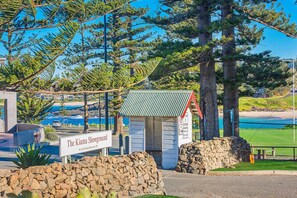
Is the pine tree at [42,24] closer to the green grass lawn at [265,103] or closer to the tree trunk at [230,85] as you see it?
the tree trunk at [230,85]

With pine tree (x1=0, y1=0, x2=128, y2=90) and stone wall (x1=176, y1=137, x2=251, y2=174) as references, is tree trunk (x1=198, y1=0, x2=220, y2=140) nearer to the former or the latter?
stone wall (x1=176, y1=137, x2=251, y2=174)

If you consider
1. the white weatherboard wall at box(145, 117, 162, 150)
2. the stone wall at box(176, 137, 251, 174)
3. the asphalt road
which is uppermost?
the white weatherboard wall at box(145, 117, 162, 150)

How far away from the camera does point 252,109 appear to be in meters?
92.0

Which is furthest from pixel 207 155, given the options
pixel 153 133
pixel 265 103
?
pixel 265 103

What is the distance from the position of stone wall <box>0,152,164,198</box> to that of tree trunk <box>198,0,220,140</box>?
386 inches

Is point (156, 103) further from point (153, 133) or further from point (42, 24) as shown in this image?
point (42, 24)

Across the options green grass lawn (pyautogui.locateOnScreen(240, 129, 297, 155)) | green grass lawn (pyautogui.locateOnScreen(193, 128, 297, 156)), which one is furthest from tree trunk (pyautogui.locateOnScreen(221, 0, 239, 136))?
green grass lawn (pyautogui.locateOnScreen(240, 129, 297, 155))

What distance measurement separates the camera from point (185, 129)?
1811cm

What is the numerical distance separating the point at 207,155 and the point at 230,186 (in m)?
3.56

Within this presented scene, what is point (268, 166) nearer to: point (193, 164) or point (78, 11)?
point (193, 164)

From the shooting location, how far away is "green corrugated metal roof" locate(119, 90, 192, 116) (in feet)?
57.7

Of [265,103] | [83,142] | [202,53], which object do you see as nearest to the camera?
[83,142]

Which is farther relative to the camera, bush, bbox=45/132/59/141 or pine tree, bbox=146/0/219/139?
bush, bbox=45/132/59/141

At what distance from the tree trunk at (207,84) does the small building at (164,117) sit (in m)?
2.74
